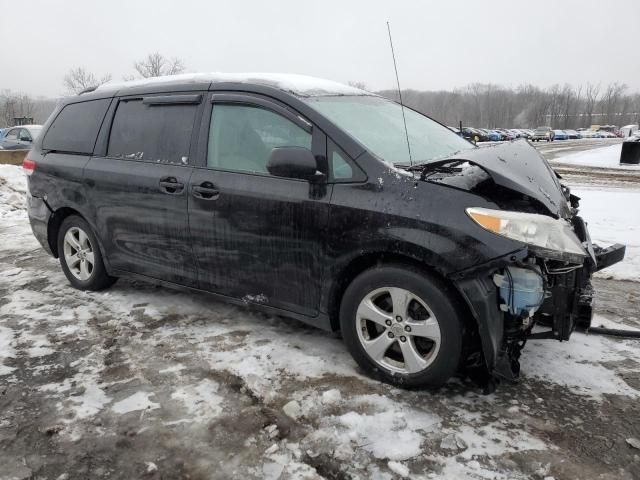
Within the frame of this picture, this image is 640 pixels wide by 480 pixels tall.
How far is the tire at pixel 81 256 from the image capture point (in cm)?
446

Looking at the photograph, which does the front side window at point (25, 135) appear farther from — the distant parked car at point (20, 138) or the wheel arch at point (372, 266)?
the wheel arch at point (372, 266)

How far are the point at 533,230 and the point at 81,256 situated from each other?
12.6 feet

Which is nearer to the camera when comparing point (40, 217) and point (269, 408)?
point (269, 408)

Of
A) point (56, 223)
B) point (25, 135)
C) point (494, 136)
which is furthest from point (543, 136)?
→ point (56, 223)

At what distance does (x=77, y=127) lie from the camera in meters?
4.52

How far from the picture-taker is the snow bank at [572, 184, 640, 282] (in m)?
5.32

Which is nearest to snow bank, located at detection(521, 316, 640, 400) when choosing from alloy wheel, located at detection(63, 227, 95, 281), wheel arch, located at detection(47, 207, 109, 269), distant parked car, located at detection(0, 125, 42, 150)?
wheel arch, located at detection(47, 207, 109, 269)

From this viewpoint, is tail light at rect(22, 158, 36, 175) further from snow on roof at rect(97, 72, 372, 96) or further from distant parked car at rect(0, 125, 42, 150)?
distant parked car at rect(0, 125, 42, 150)

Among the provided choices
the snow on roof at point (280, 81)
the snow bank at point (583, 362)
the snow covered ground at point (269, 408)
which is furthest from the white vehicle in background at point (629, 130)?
the snow covered ground at point (269, 408)

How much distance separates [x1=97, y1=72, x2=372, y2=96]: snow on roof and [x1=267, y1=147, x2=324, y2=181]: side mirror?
0.56m

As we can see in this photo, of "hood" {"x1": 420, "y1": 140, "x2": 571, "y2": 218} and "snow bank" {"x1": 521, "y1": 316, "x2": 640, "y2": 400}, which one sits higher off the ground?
"hood" {"x1": 420, "y1": 140, "x2": 571, "y2": 218}

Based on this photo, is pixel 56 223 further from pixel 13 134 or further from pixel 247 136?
pixel 13 134

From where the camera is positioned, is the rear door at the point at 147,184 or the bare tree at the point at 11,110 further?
the bare tree at the point at 11,110

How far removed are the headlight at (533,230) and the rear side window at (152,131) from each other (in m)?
2.16
